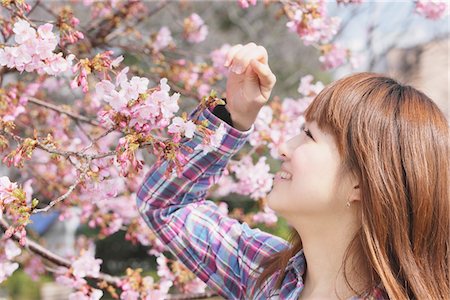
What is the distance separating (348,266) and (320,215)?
0.42 ft

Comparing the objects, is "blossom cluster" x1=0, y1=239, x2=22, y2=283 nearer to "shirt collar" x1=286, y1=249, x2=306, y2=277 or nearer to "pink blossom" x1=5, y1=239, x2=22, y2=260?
"pink blossom" x1=5, y1=239, x2=22, y2=260

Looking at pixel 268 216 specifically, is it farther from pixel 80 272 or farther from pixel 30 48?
pixel 30 48

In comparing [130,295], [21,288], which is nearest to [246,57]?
[130,295]

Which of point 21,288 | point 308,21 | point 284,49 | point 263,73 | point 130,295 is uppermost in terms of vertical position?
point 263,73

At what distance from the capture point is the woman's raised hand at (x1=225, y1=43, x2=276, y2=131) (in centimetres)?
138

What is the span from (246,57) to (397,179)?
39 centimetres

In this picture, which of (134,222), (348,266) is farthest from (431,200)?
(134,222)

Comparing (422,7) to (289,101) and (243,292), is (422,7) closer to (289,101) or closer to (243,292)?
(289,101)

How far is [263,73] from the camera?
1.38 meters

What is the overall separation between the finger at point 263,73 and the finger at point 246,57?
0.01 metres

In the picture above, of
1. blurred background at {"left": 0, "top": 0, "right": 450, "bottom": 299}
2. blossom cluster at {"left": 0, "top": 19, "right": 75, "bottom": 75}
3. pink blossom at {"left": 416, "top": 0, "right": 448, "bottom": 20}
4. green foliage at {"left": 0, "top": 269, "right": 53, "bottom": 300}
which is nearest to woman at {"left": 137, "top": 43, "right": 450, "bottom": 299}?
blossom cluster at {"left": 0, "top": 19, "right": 75, "bottom": 75}

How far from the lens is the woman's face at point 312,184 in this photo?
1361 millimetres

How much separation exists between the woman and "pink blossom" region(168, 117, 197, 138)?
7.9 inches

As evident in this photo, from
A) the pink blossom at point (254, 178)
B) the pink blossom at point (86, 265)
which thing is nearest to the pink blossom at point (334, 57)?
the pink blossom at point (254, 178)
